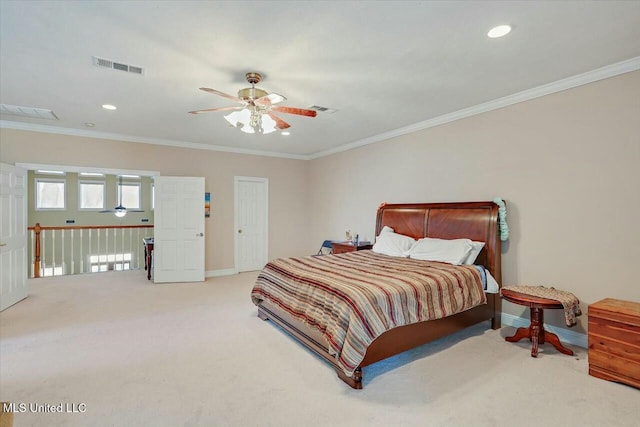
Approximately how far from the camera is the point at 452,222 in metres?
4.05

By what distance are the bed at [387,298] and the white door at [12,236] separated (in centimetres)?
347

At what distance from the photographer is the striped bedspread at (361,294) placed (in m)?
2.34

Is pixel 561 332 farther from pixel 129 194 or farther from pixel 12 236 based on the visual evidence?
pixel 129 194

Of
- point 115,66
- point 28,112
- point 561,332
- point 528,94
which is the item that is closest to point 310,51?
point 115,66

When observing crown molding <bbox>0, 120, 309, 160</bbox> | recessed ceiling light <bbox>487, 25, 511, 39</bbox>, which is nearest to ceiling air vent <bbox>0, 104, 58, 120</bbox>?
crown molding <bbox>0, 120, 309, 160</bbox>

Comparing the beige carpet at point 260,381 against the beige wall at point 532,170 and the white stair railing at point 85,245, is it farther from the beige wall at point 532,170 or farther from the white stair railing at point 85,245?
the white stair railing at point 85,245

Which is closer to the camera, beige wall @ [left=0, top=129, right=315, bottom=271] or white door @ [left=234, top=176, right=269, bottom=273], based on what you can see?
beige wall @ [left=0, top=129, right=315, bottom=271]

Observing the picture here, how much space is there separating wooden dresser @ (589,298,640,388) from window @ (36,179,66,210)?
12.2 meters

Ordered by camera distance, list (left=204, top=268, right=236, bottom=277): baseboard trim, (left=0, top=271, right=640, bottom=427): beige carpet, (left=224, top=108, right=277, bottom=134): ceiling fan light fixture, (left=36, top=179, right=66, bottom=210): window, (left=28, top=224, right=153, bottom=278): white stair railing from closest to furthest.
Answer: (left=0, top=271, right=640, bottom=427): beige carpet < (left=224, top=108, right=277, bottom=134): ceiling fan light fixture < (left=204, top=268, right=236, bottom=277): baseboard trim < (left=28, top=224, right=153, bottom=278): white stair railing < (left=36, top=179, right=66, bottom=210): window

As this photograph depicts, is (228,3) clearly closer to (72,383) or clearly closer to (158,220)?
(72,383)

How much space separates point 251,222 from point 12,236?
12.3 feet

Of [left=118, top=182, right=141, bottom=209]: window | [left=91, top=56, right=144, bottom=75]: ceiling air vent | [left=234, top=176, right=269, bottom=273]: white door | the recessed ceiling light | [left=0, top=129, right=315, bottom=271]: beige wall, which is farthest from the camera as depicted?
[left=118, top=182, right=141, bottom=209]: window

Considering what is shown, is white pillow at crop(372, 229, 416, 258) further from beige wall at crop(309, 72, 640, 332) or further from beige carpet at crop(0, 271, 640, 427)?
beige carpet at crop(0, 271, 640, 427)

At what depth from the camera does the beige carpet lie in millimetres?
2021
